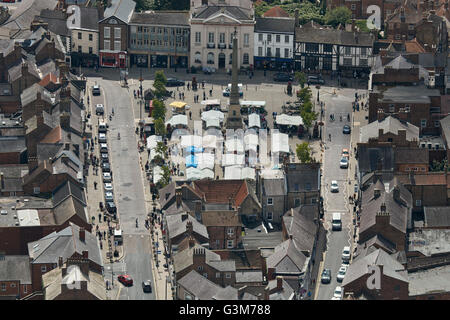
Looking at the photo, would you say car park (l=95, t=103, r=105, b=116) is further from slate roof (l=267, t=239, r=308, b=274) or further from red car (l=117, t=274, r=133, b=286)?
slate roof (l=267, t=239, r=308, b=274)

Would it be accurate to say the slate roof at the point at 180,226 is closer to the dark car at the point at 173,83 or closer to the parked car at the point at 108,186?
the parked car at the point at 108,186

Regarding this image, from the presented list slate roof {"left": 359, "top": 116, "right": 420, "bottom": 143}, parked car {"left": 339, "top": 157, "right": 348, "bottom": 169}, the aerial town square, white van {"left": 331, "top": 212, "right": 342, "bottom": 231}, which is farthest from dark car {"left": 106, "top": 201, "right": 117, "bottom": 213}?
slate roof {"left": 359, "top": 116, "right": 420, "bottom": 143}

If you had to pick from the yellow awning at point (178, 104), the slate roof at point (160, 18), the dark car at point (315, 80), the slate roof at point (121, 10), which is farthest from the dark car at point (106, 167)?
the slate roof at point (160, 18)

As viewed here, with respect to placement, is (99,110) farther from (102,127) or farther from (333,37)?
(333,37)

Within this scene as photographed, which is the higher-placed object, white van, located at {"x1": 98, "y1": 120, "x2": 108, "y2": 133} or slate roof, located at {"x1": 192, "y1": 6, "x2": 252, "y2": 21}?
slate roof, located at {"x1": 192, "y1": 6, "x2": 252, "y2": 21}

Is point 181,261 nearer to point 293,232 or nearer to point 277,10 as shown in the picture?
point 293,232
